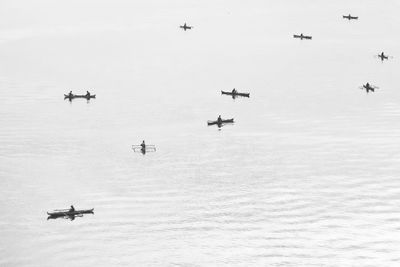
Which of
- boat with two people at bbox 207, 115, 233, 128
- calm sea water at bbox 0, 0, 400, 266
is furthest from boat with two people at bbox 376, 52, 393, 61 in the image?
boat with two people at bbox 207, 115, 233, 128

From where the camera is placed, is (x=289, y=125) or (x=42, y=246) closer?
(x=42, y=246)

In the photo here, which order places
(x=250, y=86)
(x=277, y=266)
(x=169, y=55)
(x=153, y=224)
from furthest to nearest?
1. (x=169, y=55)
2. (x=250, y=86)
3. (x=153, y=224)
4. (x=277, y=266)

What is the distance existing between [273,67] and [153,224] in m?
102

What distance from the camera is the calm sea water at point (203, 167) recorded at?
69.1m

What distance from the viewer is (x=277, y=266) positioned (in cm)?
6456

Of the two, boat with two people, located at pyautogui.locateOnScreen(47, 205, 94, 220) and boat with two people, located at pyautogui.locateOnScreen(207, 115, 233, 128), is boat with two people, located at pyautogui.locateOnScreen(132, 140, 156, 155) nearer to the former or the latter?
boat with two people, located at pyautogui.locateOnScreen(207, 115, 233, 128)

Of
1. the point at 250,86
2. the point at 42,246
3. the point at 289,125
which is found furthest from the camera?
the point at 250,86

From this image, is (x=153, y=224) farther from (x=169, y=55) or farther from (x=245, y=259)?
(x=169, y=55)

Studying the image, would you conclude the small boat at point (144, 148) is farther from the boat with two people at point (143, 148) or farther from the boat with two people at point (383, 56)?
the boat with two people at point (383, 56)

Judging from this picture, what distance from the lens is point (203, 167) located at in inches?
3711

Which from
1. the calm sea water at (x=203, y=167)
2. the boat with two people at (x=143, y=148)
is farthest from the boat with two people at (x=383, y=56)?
the boat with two people at (x=143, y=148)

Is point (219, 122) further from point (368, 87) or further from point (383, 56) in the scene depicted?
point (383, 56)

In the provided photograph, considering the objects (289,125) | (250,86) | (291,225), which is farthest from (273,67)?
(291,225)

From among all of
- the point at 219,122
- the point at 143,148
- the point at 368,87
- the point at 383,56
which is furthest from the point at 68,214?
the point at 383,56
